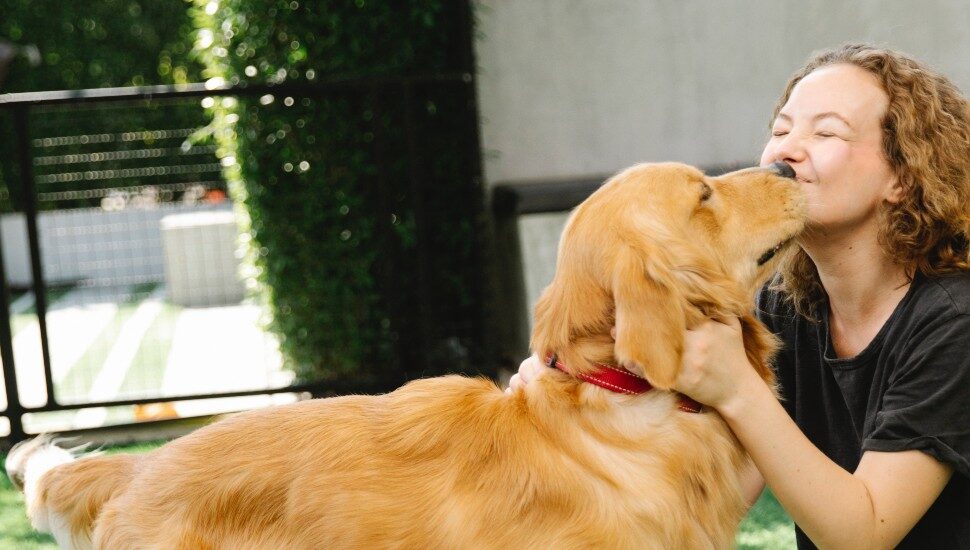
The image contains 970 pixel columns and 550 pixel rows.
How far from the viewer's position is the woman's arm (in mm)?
2213

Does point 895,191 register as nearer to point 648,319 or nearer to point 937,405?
point 937,405

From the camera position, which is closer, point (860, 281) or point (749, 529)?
point (860, 281)

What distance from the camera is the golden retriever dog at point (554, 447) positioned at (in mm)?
2164

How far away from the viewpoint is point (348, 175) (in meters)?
6.30

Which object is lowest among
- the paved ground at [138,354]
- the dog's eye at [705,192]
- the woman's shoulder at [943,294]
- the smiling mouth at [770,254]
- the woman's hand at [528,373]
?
the paved ground at [138,354]

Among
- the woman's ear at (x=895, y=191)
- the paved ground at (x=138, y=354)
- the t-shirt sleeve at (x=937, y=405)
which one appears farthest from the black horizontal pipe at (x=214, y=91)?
the t-shirt sleeve at (x=937, y=405)

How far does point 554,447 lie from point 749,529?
211cm

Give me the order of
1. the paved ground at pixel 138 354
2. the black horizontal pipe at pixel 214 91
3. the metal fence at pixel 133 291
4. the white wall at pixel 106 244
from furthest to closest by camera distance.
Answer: the white wall at pixel 106 244 → the paved ground at pixel 138 354 → the metal fence at pixel 133 291 → the black horizontal pipe at pixel 214 91

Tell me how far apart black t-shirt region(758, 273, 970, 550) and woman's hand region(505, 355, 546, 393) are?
787 mm

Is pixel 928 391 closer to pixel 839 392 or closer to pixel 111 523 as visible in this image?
pixel 839 392

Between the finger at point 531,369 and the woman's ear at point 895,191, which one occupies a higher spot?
the woman's ear at point 895,191

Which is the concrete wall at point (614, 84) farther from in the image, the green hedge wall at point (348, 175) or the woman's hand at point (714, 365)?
the woman's hand at point (714, 365)

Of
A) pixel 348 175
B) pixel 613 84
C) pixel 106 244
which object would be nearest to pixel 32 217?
pixel 348 175

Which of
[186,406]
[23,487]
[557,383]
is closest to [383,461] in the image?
[557,383]
